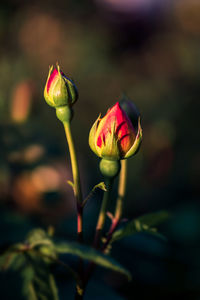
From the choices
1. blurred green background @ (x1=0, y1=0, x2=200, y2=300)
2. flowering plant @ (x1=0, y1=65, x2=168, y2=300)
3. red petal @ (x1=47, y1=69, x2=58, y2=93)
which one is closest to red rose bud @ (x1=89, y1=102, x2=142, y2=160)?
flowering plant @ (x1=0, y1=65, x2=168, y2=300)

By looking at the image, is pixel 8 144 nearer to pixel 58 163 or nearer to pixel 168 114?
pixel 58 163

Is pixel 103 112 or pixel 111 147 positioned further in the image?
pixel 103 112

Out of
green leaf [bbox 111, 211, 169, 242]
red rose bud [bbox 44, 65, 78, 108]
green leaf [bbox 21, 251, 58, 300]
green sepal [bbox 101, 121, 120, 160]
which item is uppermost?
red rose bud [bbox 44, 65, 78, 108]

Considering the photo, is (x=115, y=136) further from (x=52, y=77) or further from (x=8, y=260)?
(x=8, y=260)

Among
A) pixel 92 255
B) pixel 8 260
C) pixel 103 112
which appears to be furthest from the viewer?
pixel 103 112

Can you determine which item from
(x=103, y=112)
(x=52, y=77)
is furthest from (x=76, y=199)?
(x=103, y=112)

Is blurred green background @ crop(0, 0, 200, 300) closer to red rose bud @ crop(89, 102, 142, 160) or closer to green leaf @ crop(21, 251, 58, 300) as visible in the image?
green leaf @ crop(21, 251, 58, 300)

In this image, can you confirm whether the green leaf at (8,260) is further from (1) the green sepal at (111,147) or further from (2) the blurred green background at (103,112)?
(1) the green sepal at (111,147)
